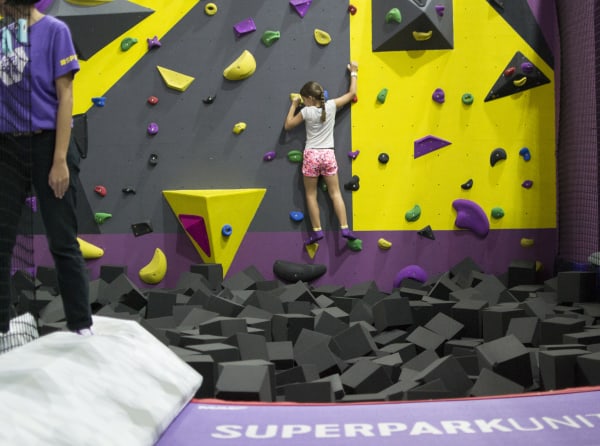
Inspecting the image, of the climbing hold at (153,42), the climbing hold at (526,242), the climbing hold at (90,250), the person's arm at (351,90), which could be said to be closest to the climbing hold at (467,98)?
the person's arm at (351,90)

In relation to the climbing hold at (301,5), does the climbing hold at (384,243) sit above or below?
below

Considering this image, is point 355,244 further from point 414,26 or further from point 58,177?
point 58,177

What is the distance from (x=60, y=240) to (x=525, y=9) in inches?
167

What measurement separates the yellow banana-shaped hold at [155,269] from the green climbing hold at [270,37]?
1787 mm

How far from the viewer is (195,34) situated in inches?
211

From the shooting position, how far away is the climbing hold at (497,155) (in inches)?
210

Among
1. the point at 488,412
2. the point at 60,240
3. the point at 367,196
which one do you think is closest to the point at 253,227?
the point at 367,196

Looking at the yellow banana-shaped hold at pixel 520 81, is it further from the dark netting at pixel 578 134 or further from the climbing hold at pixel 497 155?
the climbing hold at pixel 497 155

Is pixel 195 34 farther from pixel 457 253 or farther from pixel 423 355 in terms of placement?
pixel 423 355

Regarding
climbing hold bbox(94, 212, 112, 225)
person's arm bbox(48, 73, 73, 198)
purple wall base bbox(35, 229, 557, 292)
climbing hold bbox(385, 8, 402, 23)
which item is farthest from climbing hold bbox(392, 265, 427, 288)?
person's arm bbox(48, 73, 73, 198)

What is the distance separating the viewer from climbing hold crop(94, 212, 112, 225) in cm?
542

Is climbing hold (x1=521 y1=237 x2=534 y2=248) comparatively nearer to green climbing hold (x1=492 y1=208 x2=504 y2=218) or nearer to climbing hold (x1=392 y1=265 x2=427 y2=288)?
green climbing hold (x1=492 y1=208 x2=504 y2=218)

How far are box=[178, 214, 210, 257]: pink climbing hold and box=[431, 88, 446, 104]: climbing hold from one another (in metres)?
1.99

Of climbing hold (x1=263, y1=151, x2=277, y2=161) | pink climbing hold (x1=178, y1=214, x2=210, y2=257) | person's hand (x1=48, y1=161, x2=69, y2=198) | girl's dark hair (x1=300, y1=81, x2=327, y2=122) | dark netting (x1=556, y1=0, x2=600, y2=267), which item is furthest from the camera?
climbing hold (x1=263, y1=151, x2=277, y2=161)
